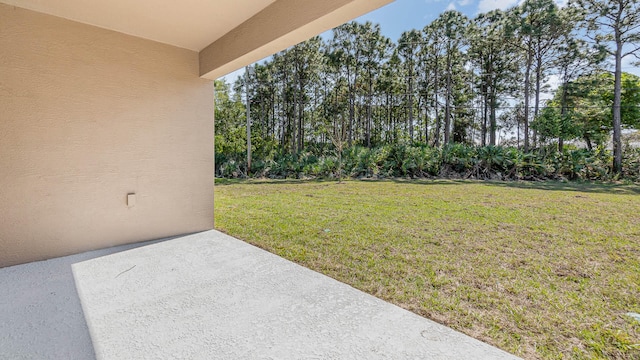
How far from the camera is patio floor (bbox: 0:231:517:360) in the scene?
58.2 inches

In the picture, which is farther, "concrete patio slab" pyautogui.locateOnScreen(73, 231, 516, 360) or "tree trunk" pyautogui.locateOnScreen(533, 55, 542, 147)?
"tree trunk" pyautogui.locateOnScreen(533, 55, 542, 147)

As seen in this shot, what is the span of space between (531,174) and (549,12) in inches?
304

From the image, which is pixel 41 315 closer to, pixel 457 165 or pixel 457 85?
pixel 457 165

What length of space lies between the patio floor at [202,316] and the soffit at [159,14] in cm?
231

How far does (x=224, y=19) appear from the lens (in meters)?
2.61

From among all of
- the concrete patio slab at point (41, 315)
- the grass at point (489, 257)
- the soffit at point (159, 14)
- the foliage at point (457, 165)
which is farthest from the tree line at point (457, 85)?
the concrete patio slab at point (41, 315)

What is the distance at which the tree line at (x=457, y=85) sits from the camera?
1217 cm

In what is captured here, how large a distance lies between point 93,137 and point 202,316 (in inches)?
92.1

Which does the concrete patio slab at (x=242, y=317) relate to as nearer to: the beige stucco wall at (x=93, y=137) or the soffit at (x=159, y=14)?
the beige stucco wall at (x=93, y=137)

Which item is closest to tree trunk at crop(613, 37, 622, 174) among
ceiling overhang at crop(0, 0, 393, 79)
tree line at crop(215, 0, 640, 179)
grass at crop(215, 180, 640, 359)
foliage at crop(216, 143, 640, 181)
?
tree line at crop(215, 0, 640, 179)

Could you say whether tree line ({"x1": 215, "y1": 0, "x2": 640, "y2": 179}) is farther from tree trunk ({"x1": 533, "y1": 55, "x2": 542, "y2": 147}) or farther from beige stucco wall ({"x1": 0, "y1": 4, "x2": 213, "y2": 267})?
beige stucco wall ({"x1": 0, "y1": 4, "x2": 213, "y2": 267})

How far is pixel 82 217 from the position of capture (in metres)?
2.87

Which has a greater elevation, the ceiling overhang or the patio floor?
the ceiling overhang

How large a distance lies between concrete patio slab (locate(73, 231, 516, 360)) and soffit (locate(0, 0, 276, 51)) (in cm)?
231
